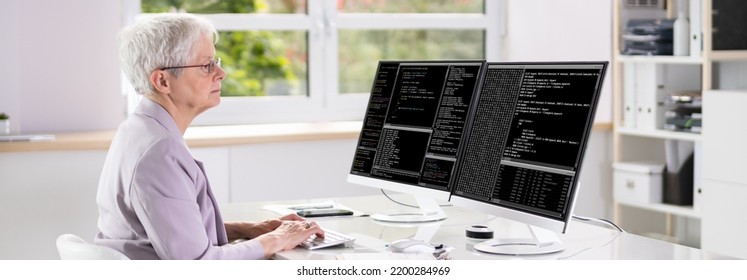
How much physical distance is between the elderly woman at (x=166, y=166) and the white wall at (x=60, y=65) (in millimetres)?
1967

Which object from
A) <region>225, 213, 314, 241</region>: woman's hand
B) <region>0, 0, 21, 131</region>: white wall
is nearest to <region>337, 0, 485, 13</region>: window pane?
<region>0, 0, 21, 131</region>: white wall

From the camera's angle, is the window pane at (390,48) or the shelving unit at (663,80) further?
the window pane at (390,48)

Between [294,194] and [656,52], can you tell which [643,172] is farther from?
[294,194]

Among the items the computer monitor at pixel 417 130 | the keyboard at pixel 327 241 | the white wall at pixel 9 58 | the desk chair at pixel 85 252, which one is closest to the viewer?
the desk chair at pixel 85 252

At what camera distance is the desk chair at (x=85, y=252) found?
79.7 inches

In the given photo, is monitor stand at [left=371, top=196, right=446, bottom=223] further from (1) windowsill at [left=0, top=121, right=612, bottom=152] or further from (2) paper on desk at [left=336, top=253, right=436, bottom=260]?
(1) windowsill at [left=0, top=121, right=612, bottom=152]

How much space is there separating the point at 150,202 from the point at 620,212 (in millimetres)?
3210

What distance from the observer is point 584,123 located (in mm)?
2188

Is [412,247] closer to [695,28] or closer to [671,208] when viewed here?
[695,28]

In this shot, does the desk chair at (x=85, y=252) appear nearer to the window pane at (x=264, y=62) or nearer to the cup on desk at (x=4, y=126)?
the cup on desk at (x=4, y=126)

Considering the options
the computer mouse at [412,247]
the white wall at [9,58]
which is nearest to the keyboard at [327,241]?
the computer mouse at [412,247]

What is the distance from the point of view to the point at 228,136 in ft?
13.7

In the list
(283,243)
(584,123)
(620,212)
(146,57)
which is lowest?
(620,212)

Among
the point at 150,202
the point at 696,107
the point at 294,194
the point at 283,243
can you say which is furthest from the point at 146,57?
the point at 696,107
